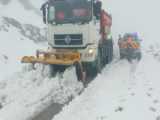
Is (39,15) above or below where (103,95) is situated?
above

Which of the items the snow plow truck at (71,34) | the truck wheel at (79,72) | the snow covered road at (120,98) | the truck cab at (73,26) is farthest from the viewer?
the truck cab at (73,26)

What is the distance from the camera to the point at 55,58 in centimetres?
1689

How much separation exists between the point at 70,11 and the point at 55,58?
2465 mm

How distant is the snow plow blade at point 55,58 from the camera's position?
52.1ft

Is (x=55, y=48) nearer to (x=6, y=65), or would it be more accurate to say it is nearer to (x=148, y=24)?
(x=6, y=65)

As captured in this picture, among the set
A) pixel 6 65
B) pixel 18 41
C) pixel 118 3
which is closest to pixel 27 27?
pixel 18 41

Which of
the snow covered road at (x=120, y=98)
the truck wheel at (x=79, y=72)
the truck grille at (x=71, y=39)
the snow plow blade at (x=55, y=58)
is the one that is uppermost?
the truck grille at (x=71, y=39)

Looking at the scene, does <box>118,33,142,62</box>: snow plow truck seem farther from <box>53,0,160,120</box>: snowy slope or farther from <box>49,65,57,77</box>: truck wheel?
<box>49,65,57,77</box>: truck wheel

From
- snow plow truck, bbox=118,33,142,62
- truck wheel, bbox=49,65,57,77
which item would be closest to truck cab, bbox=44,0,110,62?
truck wheel, bbox=49,65,57,77

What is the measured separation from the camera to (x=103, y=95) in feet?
46.3

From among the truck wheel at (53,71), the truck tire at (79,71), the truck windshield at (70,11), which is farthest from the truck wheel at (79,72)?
the truck windshield at (70,11)

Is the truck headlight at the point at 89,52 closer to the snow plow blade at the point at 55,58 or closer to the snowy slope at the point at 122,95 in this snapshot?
the snow plow blade at the point at 55,58

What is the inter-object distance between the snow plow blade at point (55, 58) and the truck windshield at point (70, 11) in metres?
1.67

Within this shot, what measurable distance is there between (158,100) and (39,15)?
126 feet
